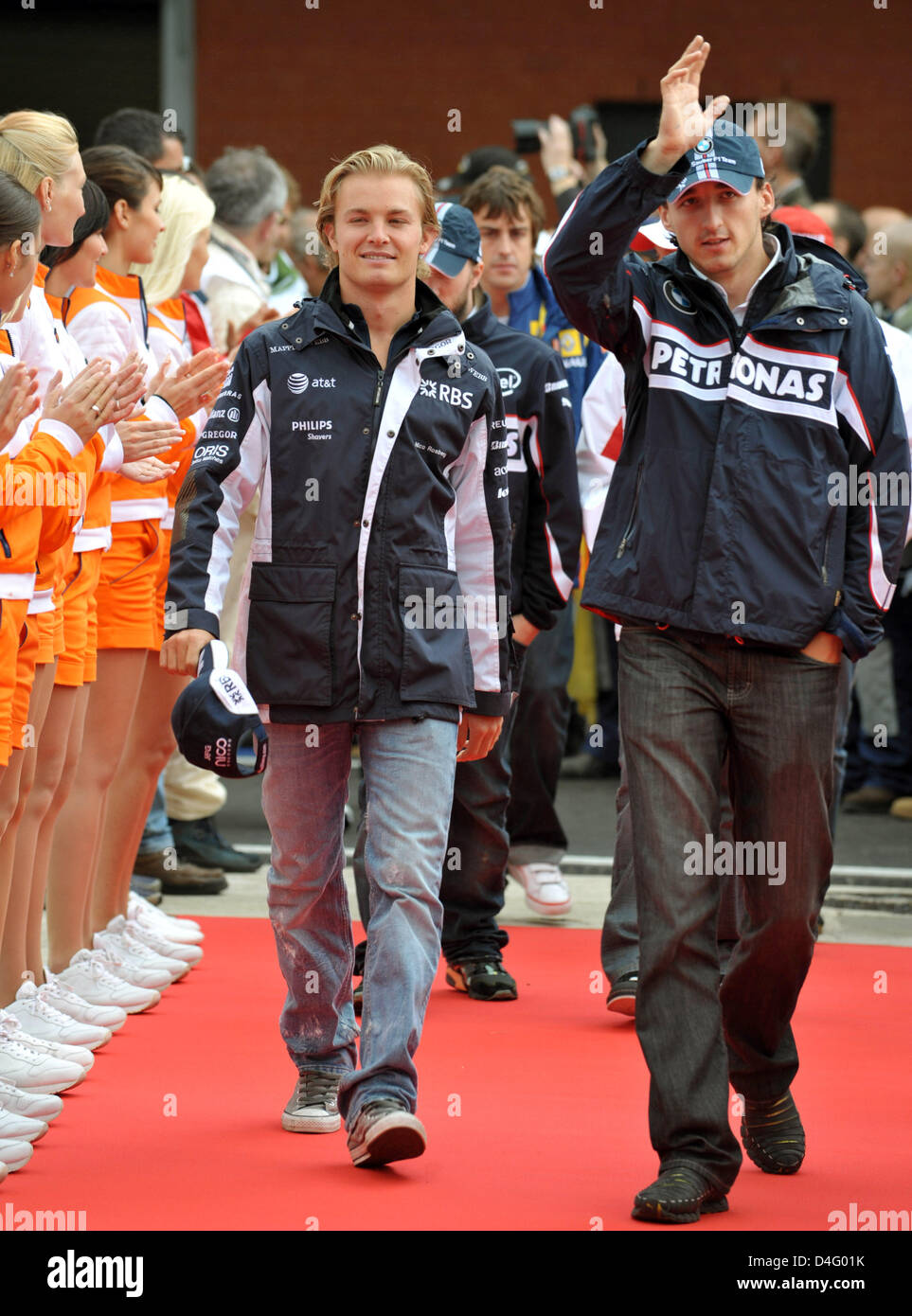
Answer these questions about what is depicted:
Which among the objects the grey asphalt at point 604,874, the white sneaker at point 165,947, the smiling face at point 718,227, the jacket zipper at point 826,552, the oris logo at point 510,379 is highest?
the smiling face at point 718,227

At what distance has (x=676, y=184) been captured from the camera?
4.08m

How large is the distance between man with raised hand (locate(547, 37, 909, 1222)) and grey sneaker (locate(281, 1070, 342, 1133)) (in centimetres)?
91

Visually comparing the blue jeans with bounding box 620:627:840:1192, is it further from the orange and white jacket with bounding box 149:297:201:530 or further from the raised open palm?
the orange and white jacket with bounding box 149:297:201:530

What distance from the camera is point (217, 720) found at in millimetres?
4281

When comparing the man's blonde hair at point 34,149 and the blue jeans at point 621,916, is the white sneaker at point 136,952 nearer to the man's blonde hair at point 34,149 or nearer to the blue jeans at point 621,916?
the blue jeans at point 621,916

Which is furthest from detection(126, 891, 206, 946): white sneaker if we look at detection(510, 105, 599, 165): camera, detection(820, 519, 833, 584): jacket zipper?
detection(510, 105, 599, 165): camera

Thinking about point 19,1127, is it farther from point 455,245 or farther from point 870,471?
point 455,245

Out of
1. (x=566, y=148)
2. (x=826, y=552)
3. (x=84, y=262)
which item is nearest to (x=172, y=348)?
(x=84, y=262)

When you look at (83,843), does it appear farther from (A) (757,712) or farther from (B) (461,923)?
(A) (757,712)

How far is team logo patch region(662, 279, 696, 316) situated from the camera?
4.26m

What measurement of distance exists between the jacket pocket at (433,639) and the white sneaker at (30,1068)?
4.45ft

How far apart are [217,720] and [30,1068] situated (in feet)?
3.81

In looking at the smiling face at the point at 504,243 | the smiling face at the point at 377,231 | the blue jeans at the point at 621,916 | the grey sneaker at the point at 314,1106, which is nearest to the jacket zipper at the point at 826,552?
the smiling face at the point at 377,231

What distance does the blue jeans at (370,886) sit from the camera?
4.29 m
